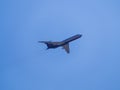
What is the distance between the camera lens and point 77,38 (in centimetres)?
8756

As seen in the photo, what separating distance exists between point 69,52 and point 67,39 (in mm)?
5666

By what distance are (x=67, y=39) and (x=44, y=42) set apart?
842 cm

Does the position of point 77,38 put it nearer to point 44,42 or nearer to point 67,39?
point 67,39

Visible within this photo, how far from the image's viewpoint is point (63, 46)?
292ft

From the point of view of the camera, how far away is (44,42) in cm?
8438

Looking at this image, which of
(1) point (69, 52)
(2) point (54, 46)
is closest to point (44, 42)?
(2) point (54, 46)

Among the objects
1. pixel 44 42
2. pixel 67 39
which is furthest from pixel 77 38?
pixel 44 42

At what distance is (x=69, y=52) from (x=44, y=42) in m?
11.0

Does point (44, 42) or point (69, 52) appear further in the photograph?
point (69, 52)

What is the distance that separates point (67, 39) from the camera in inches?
3418

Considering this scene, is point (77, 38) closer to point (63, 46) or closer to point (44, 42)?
point (63, 46)

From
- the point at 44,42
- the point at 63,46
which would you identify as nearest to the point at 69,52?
the point at 63,46

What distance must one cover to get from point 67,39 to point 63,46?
140 inches

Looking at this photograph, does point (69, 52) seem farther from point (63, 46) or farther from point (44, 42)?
point (44, 42)
